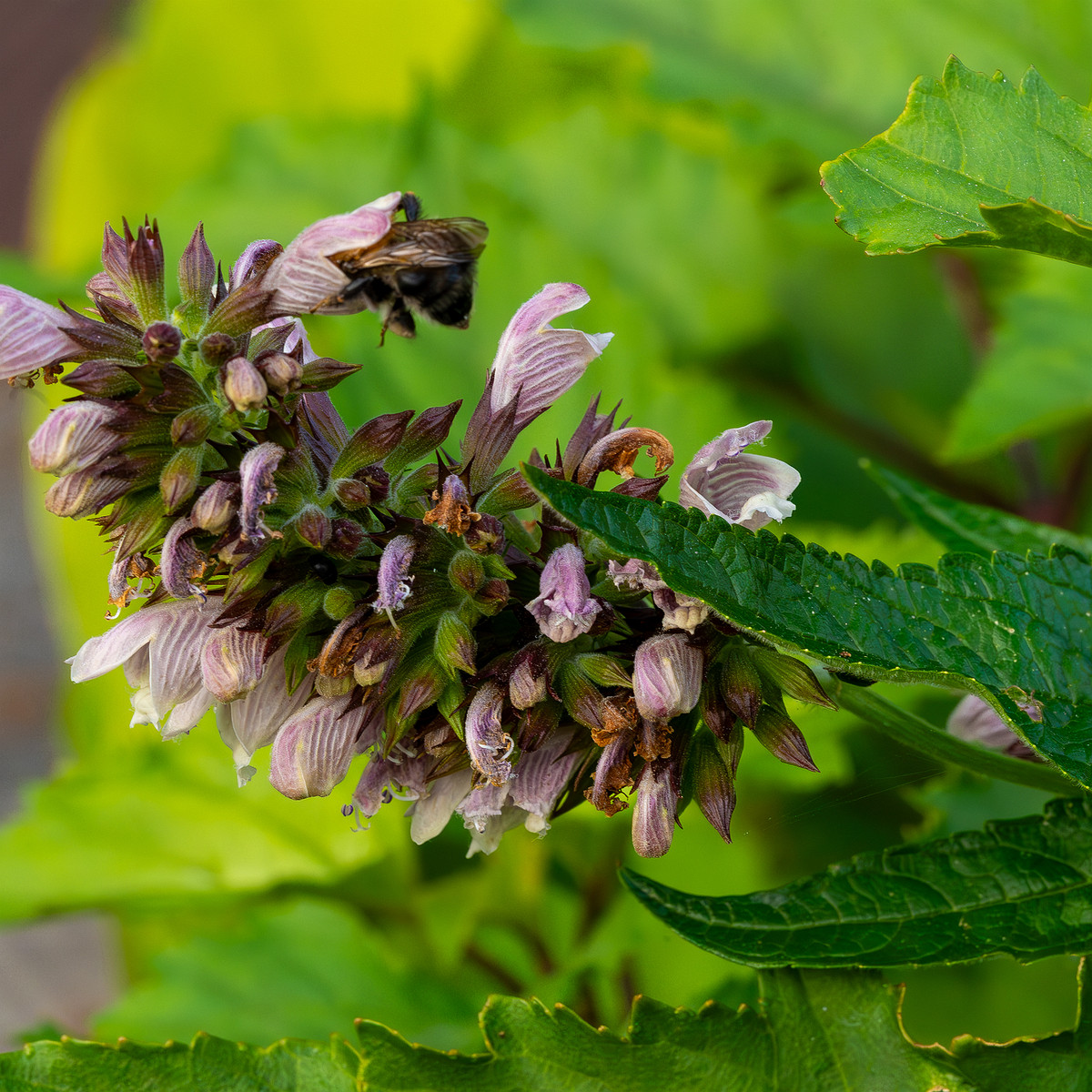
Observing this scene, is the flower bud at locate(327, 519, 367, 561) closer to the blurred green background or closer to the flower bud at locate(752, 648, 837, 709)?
the flower bud at locate(752, 648, 837, 709)

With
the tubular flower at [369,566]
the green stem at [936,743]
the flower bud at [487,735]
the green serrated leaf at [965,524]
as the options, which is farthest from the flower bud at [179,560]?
the green serrated leaf at [965,524]

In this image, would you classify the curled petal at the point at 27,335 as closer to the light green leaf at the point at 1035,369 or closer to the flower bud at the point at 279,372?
the flower bud at the point at 279,372

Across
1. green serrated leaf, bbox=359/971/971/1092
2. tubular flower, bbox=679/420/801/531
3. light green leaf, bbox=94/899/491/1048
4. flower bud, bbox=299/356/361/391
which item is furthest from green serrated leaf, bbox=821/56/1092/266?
light green leaf, bbox=94/899/491/1048

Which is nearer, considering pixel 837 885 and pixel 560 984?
pixel 837 885

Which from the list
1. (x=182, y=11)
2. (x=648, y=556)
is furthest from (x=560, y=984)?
(x=182, y=11)

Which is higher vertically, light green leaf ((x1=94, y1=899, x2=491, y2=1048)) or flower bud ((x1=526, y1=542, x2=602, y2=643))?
flower bud ((x1=526, y1=542, x2=602, y2=643))

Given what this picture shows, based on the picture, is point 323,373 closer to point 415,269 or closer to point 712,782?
point 415,269

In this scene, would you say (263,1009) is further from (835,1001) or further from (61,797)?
(835,1001)
